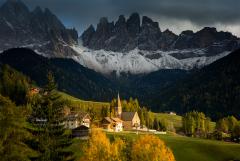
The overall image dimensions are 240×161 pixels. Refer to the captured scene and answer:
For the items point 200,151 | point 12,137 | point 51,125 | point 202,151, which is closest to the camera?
point 51,125

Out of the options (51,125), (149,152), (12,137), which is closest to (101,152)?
(149,152)

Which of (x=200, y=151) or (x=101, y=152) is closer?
(x=101, y=152)

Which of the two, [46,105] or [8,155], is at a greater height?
[46,105]

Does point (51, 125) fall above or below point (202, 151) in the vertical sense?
above

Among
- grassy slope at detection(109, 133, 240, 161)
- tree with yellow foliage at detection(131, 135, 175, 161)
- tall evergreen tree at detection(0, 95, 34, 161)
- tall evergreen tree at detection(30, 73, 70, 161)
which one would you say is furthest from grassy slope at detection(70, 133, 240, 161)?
tall evergreen tree at detection(30, 73, 70, 161)

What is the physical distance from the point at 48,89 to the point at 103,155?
13315mm

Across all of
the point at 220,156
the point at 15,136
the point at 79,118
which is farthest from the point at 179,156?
the point at 15,136

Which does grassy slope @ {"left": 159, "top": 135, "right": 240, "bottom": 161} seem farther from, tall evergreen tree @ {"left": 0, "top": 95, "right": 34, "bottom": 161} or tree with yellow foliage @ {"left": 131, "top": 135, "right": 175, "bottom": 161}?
tall evergreen tree @ {"left": 0, "top": 95, "right": 34, "bottom": 161}

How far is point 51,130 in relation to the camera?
2603 inches

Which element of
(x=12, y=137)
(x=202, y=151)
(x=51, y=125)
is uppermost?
(x=51, y=125)

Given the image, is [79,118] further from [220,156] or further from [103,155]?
[103,155]

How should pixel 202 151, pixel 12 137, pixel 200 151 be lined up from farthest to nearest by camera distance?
pixel 202 151 → pixel 200 151 → pixel 12 137

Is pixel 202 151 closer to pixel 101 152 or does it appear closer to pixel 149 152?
pixel 149 152

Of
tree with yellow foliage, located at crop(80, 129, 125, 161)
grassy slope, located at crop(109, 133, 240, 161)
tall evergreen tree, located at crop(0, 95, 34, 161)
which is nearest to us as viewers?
tall evergreen tree, located at crop(0, 95, 34, 161)
